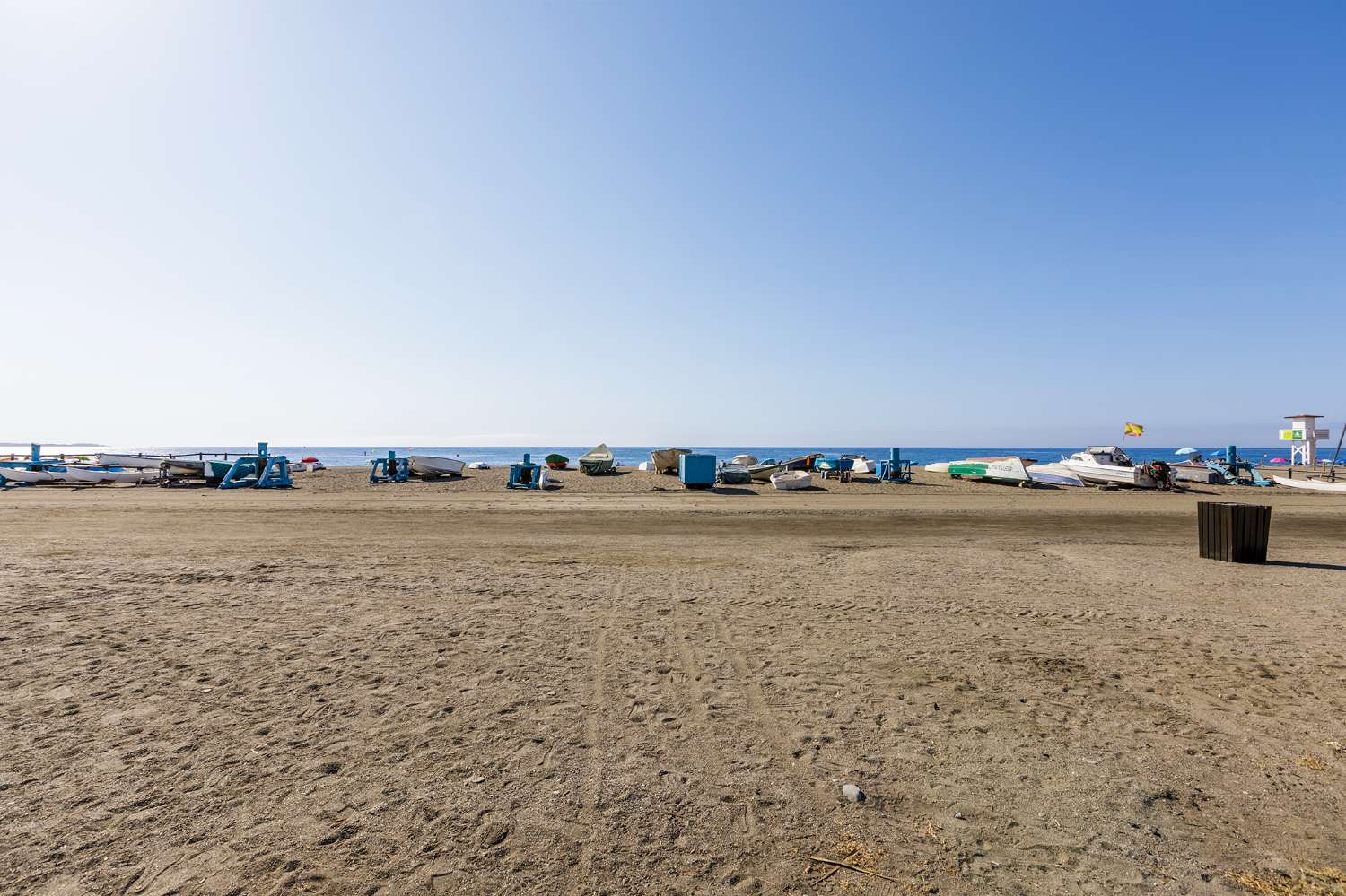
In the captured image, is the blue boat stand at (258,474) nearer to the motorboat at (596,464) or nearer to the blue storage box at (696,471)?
the motorboat at (596,464)

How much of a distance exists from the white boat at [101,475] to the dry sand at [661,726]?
27.5m

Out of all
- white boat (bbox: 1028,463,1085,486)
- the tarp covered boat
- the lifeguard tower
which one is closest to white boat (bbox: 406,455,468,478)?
the tarp covered boat

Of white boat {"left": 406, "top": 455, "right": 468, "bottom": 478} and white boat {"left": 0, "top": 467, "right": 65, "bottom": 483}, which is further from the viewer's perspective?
white boat {"left": 406, "top": 455, "right": 468, "bottom": 478}

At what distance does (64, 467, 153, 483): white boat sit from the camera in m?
31.4

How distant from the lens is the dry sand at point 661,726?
3240mm

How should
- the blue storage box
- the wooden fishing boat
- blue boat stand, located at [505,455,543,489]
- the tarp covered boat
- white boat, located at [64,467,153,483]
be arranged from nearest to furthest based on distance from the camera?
1. the blue storage box
2. blue boat stand, located at [505,455,543,489]
3. white boat, located at [64,467,153,483]
4. the wooden fishing boat
5. the tarp covered boat

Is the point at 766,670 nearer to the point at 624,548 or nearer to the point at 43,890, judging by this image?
the point at 43,890

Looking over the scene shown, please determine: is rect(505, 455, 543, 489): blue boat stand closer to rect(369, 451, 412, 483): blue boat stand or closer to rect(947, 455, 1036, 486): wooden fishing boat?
rect(369, 451, 412, 483): blue boat stand

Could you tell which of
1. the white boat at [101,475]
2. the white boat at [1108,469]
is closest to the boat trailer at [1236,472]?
the white boat at [1108,469]

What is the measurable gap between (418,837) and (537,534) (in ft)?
38.9

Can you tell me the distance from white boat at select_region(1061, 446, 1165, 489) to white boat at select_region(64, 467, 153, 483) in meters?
52.2

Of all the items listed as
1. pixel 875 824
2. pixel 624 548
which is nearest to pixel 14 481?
pixel 624 548

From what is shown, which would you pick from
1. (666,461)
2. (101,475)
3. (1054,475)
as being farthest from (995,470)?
(101,475)

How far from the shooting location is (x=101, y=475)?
1252 inches
